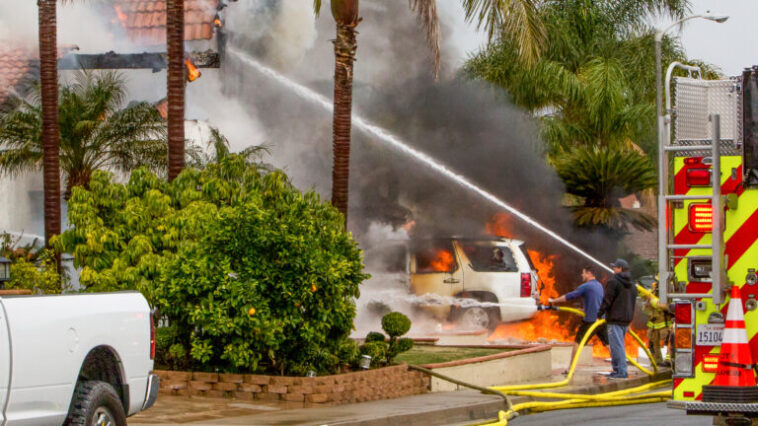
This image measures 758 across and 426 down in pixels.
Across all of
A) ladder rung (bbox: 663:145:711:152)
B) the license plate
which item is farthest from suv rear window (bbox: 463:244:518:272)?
the license plate

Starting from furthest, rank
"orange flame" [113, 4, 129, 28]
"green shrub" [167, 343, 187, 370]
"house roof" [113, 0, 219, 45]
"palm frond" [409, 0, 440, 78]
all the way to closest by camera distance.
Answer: "orange flame" [113, 4, 129, 28], "house roof" [113, 0, 219, 45], "palm frond" [409, 0, 440, 78], "green shrub" [167, 343, 187, 370]

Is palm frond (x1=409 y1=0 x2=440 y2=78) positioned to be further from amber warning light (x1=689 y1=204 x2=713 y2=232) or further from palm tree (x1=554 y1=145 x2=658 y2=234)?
amber warning light (x1=689 y1=204 x2=713 y2=232)

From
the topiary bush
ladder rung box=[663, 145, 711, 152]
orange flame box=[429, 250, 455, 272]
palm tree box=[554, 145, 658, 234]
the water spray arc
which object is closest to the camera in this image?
ladder rung box=[663, 145, 711, 152]

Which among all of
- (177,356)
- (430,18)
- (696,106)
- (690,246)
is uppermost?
(430,18)

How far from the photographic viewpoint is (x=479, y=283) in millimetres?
22812

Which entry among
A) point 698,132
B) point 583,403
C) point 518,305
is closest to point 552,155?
point 518,305

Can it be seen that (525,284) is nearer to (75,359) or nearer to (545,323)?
(545,323)

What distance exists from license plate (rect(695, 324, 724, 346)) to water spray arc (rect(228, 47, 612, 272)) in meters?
19.0

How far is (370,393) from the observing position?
14.4m

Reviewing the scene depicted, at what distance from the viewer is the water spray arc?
28703mm

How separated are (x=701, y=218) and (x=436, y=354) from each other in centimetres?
960

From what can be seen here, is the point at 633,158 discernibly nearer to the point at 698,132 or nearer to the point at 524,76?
the point at 524,76

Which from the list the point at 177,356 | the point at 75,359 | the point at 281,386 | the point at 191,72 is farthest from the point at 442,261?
the point at 75,359

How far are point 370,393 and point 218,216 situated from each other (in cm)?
273
